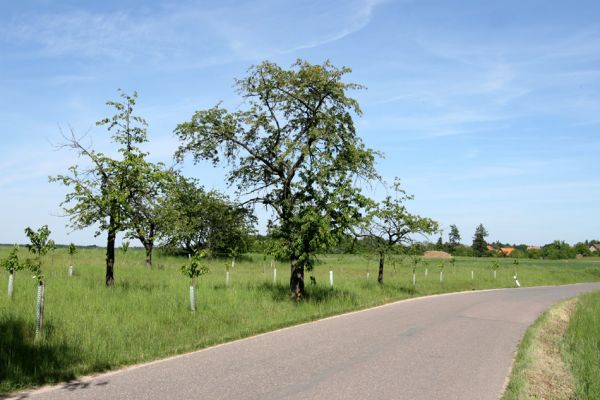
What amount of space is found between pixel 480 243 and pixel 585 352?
141808 millimetres

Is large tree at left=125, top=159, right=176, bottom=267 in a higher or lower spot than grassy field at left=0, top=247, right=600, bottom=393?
higher

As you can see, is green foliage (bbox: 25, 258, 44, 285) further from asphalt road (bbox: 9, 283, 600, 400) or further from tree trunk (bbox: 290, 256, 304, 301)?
tree trunk (bbox: 290, 256, 304, 301)

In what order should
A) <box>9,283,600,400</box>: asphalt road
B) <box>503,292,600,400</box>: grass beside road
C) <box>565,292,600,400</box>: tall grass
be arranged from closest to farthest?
<box>9,283,600,400</box>: asphalt road → <box>503,292,600,400</box>: grass beside road → <box>565,292,600,400</box>: tall grass

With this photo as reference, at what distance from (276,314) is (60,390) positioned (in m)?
8.49

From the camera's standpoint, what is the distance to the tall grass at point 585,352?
811cm

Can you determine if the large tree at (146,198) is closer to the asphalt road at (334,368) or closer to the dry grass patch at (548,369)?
the asphalt road at (334,368)

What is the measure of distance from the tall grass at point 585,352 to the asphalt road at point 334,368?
1.26 meters

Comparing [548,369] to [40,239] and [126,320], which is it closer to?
[126,320]

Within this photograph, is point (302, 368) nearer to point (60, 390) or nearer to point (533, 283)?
point (60, 390)

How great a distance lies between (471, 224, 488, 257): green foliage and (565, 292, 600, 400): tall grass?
13038 cm

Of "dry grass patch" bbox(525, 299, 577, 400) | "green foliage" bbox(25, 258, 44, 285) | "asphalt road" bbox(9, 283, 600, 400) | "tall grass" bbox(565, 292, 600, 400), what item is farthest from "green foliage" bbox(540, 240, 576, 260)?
"green foliage" bbox(25, 258, 44, 285)

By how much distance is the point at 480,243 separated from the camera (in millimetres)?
144000

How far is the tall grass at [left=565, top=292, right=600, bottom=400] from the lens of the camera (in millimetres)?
8109

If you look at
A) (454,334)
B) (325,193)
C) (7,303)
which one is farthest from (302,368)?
(325,193)
